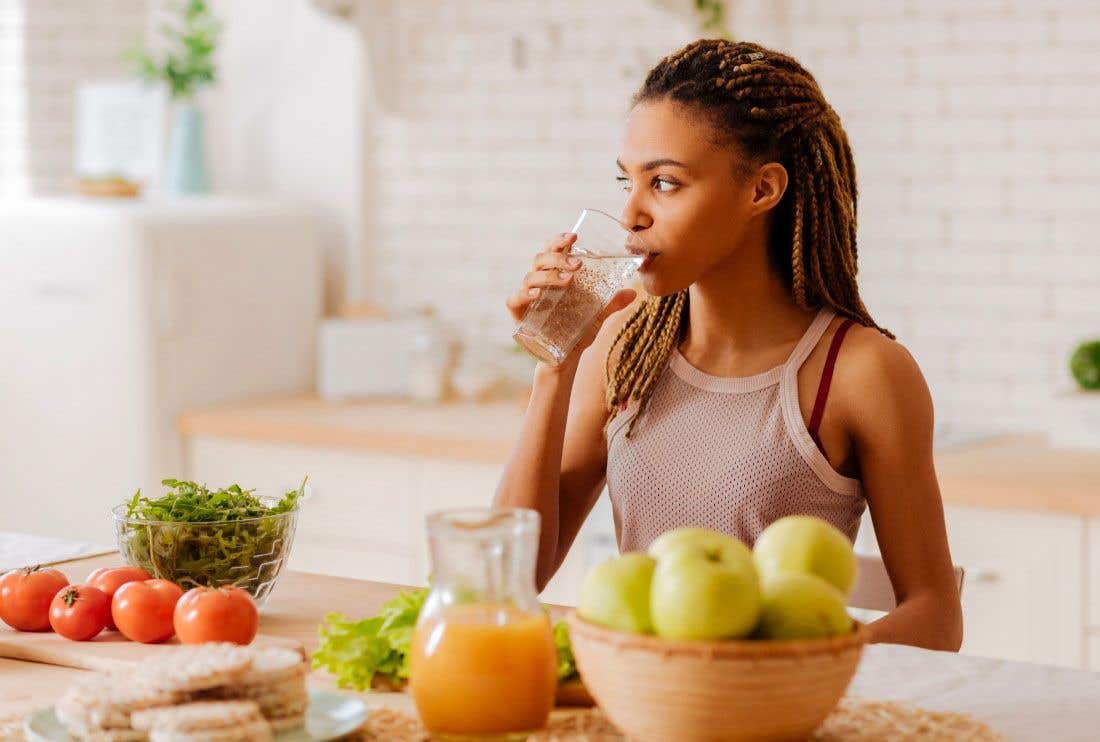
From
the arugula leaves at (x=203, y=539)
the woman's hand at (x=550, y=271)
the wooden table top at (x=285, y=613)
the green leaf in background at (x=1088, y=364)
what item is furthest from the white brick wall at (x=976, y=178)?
the arugula leaves at (x=203, y=539)

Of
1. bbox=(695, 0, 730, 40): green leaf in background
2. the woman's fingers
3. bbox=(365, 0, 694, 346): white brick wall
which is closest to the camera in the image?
the woman's fingers

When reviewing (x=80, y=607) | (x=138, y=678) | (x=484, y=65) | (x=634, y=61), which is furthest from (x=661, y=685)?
(x=484, y=65)

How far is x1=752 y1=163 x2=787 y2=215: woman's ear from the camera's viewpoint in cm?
210

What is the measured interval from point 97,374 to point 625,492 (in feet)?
7.21

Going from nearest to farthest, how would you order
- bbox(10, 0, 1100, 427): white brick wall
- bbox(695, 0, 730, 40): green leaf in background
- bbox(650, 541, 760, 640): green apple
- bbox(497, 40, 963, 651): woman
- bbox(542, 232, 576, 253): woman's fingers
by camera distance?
1. bbox(650, 541, 760, 640): green apple
2. bbox(542, 232, 576, 253): woman's fingers
3. bbox(497, 40, 963, 651): woman
4. bbox(10, 0, 1100, 427): white brick wall
5. bbox(695, 0, 730, 40): green leaf in background

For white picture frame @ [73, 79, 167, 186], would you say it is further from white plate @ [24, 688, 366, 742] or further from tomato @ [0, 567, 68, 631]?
white plate @ [24, 688, 366, 742]

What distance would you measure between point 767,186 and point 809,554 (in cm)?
93

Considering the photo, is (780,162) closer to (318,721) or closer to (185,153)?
(318,721)

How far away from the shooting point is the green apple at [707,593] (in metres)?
1.20

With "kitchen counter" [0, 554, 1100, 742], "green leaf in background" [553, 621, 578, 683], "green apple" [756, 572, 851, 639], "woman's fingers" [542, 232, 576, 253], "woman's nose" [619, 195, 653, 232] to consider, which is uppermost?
"woman's nose" [619, 195, 653, 232]

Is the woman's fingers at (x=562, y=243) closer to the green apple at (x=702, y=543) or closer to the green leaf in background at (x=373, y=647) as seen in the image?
the green leaf in background at (x=373, y=647)

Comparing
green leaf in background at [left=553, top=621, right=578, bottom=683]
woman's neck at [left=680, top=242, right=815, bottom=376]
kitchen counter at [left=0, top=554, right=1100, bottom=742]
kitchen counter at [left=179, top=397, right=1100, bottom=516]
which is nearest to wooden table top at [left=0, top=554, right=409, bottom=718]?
kitchen counter at [left=0, top=554, right=1100, bottom=742]

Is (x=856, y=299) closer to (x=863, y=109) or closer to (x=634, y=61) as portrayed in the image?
(x=863, y=109)

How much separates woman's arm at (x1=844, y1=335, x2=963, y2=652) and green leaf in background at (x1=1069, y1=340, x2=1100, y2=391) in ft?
4.85
